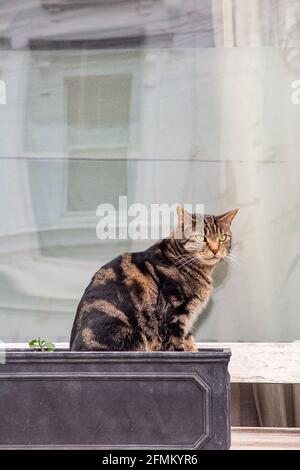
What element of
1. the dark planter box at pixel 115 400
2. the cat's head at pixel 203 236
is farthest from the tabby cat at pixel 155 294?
the dark planter box at pixel 115 400

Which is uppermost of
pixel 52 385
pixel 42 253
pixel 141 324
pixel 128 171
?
pixel 128 171

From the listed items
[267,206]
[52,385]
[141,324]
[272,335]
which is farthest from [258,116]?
[52,385]

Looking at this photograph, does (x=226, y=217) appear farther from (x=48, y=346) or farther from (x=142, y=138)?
(x=48, y=346)

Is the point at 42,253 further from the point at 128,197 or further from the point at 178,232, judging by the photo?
the point at 178,232

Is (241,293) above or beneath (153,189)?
beneath

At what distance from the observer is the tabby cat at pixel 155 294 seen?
2.75 meters

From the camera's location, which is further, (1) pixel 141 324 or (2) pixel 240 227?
(2) pixel 240 227

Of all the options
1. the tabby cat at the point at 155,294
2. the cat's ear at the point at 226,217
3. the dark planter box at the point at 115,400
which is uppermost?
the cat's ear at the point at 226,217

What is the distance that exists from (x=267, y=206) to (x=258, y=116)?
314mm

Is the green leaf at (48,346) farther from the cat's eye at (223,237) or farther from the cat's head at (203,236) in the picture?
the cat's eye at (223,237)

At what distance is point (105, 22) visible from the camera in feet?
11.4

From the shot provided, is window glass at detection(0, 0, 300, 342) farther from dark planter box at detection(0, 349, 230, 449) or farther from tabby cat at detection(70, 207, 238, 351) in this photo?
dark planter box at detection(0, 349, 230, 449)

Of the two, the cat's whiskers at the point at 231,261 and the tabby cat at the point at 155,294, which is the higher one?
the cat's whiskers at the point at 231,261

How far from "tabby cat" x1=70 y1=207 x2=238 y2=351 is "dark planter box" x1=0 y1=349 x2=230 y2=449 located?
22 cm
